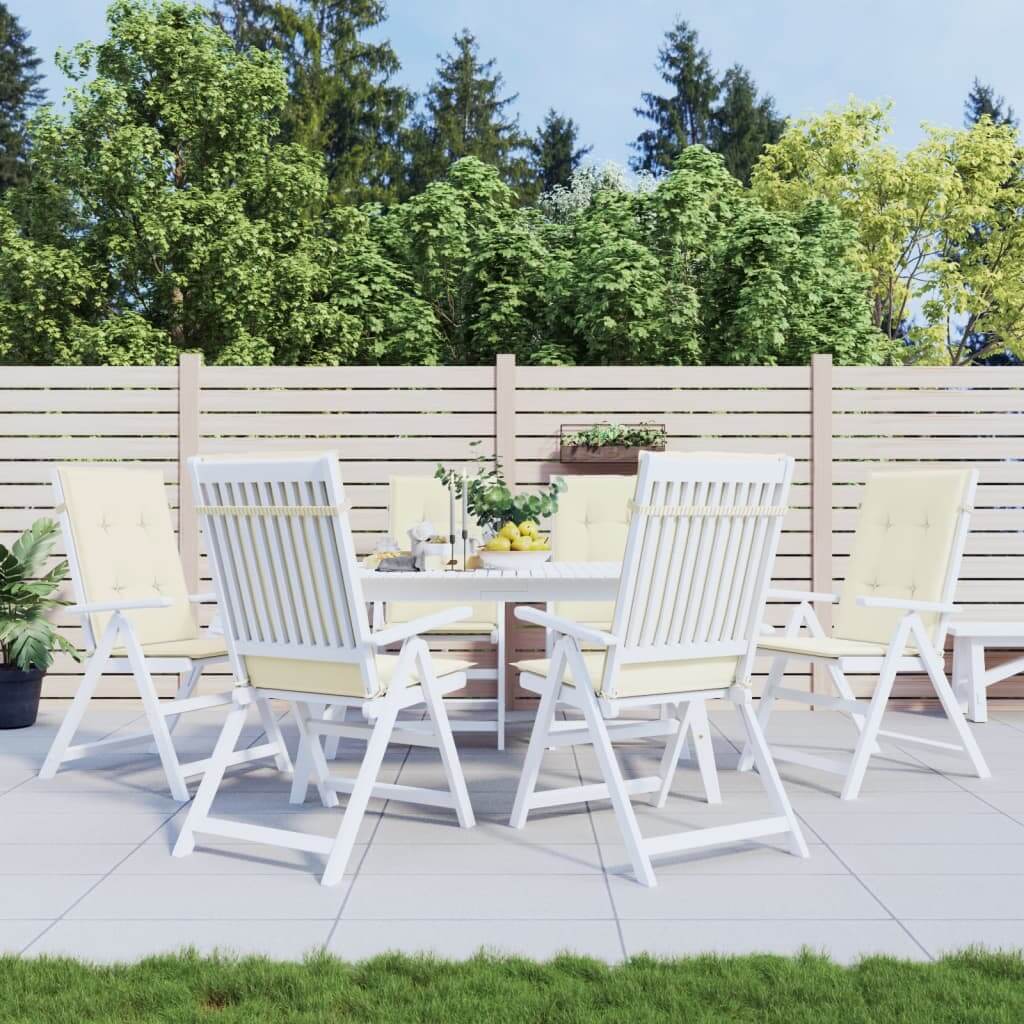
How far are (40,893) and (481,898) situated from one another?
1.10 meters

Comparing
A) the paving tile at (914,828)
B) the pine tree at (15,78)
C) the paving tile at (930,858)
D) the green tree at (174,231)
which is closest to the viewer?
the paving tile at (930,858)

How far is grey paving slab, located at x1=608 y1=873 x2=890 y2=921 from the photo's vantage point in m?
2.74

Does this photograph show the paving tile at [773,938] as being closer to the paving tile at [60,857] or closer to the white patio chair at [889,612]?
the white patio chair at [889,612]

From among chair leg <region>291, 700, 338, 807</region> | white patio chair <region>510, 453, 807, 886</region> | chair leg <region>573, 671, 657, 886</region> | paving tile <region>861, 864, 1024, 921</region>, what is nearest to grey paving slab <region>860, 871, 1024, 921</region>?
paving tile <region>861, 864, 1024, 921</region>

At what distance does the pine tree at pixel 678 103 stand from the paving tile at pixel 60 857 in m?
25.4

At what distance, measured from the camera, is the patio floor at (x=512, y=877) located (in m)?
2.59

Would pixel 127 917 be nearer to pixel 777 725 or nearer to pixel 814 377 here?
pixel 777 725

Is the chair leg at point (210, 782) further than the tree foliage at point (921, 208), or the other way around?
the tree foliage at point (921, 208)

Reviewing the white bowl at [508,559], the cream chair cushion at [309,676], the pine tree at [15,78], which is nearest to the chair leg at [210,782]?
the cream chair cushion at [309,676]

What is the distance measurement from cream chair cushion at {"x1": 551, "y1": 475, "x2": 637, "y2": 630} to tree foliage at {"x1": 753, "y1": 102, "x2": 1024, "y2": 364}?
53.1ft

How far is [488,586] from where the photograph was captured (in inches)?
144

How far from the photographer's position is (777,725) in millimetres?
5531

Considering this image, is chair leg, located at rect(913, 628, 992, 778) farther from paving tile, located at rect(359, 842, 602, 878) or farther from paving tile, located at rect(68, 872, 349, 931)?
paving tile, located at rect(68, 872, 349, 931)

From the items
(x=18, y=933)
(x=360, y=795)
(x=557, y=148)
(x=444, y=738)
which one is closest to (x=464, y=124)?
(x=557, y=148)
